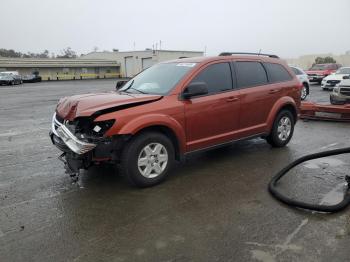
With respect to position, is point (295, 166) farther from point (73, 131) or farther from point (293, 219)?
point (73, 131)

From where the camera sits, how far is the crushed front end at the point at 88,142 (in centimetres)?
459

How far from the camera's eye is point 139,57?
69.6 m

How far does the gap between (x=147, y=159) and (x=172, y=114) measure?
2.53 feet

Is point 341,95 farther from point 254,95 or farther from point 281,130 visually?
point 254,95

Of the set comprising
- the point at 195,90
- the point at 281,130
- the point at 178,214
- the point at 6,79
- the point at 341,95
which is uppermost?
the point at 195,90

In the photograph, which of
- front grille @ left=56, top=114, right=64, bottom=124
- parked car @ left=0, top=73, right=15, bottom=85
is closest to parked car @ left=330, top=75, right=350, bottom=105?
front grille @ left=56, top=114, right=64, bottom=124

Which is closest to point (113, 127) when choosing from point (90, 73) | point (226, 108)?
point (226, 108)

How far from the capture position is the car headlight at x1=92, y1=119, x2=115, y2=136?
4.62 metres

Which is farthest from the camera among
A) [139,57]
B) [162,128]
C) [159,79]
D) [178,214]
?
[139,57]

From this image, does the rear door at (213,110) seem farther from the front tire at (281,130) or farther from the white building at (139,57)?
the white building at (139,57)

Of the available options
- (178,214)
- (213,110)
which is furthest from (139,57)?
(178,214)

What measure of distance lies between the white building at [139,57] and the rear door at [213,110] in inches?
2344

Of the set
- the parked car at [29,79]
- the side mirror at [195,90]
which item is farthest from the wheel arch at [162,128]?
the parked car at [29,79]

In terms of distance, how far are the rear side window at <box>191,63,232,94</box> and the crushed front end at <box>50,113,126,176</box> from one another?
5.73 feet
